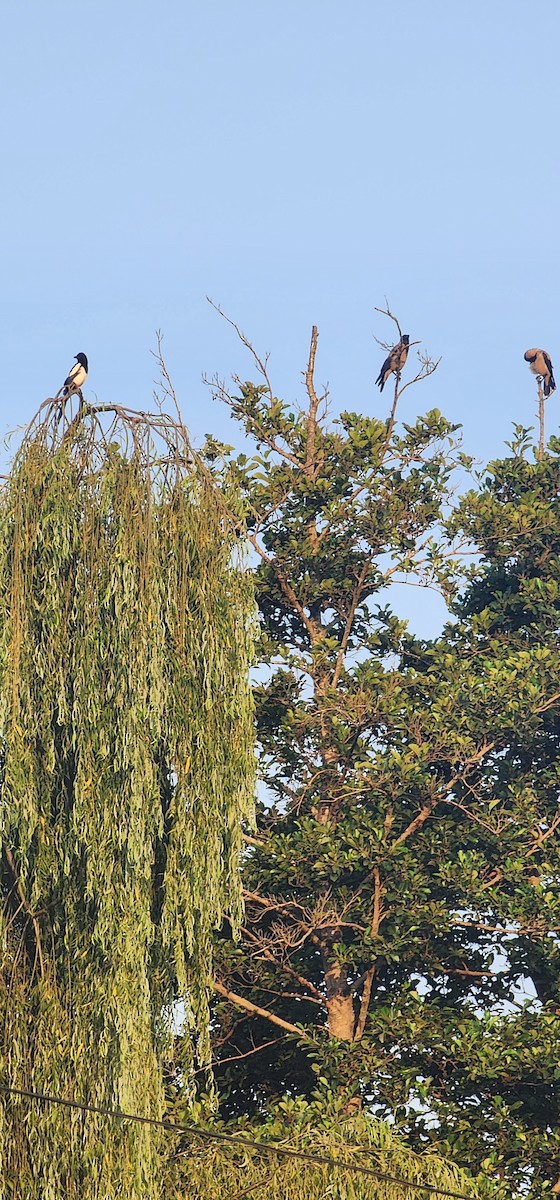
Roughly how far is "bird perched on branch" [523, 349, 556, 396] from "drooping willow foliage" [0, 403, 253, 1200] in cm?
874

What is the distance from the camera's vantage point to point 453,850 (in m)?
15.5

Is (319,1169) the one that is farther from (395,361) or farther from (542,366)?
(542,366)

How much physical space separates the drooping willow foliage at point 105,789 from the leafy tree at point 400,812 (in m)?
3.82

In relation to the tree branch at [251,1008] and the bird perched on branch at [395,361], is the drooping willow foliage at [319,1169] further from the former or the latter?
the bird perched on branch at [395,361]

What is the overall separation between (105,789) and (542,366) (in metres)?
10.7

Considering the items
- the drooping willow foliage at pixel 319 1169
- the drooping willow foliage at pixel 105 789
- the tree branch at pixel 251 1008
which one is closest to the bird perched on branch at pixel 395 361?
the drooping willow foliage at pixel 105 789

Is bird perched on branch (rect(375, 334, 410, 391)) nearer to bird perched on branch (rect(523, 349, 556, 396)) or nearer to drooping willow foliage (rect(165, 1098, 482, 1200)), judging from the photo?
bird perched on branch (rect(523, 349, 556, 396))

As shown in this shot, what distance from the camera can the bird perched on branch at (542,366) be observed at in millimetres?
19031

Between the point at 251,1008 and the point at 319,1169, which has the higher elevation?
the point at 251,1008

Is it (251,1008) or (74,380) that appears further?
(251,1008)

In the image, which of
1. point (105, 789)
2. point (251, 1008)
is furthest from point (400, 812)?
point (105, 789)

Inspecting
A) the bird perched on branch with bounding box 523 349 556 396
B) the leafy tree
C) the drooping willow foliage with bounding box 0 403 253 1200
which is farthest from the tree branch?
the bird perched on branch with bounding box 523 349 556 396

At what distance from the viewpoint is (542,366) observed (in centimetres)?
1911

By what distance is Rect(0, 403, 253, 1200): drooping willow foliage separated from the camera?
10.1 m
